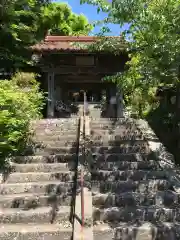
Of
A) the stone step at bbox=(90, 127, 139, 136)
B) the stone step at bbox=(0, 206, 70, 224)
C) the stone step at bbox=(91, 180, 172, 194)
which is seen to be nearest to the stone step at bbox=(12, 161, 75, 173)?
the stone step at bbox=(91, 180, 172, 194)

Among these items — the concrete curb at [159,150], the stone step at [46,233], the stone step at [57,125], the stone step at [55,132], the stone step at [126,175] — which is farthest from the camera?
the stone step at [57,125]

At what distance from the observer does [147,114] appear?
14.3 metres

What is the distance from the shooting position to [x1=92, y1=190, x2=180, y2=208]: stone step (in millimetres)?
6375

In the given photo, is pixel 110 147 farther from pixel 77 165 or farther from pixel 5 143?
pixel 5 143

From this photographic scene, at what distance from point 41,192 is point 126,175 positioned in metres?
1.95

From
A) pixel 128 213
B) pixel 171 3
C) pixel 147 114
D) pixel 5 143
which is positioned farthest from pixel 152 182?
pixel 147 114

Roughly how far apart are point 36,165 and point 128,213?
9.04 feet

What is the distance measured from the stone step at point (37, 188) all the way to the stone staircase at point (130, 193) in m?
0.63

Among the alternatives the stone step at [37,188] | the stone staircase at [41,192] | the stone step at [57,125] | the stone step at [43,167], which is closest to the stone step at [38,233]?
the stone staircase at [41,192]

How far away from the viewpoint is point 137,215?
5.97 m

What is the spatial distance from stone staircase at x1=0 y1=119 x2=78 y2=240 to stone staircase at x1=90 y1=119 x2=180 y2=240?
1.91 feet

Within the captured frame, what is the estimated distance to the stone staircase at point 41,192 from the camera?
5555mm

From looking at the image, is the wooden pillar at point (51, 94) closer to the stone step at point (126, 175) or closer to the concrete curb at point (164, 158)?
the concrete curb at point (164, 158)

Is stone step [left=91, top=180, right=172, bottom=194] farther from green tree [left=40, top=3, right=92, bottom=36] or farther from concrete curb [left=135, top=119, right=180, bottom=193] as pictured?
green tree [left=40, top=3, right=92, bottom=36]
